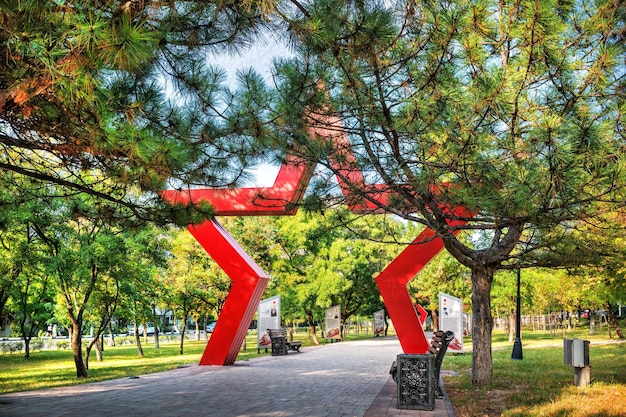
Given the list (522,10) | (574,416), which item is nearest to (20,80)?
(522,10)

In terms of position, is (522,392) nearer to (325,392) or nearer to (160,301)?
(325,392)

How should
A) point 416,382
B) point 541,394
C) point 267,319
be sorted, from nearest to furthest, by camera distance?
point 416,382 < point 541,394 < point 267,319

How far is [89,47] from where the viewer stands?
3889 millimetres

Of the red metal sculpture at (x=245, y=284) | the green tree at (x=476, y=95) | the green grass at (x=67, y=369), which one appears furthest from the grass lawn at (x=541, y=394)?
the green grass at (x=67, y=369)

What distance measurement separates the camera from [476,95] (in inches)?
255

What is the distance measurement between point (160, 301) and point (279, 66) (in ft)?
73.3

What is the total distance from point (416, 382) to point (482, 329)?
3063mm

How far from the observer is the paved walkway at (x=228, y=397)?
26.0ft

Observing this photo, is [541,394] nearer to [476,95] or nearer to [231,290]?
[476,95]

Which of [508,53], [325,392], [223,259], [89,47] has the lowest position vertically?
[325,392]

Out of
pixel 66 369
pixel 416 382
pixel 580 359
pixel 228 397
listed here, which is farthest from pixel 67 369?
pixel 580 359

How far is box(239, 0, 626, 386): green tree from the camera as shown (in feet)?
18.6

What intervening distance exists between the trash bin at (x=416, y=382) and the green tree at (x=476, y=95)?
2.27 meters

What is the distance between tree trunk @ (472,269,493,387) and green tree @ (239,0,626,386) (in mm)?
2943
